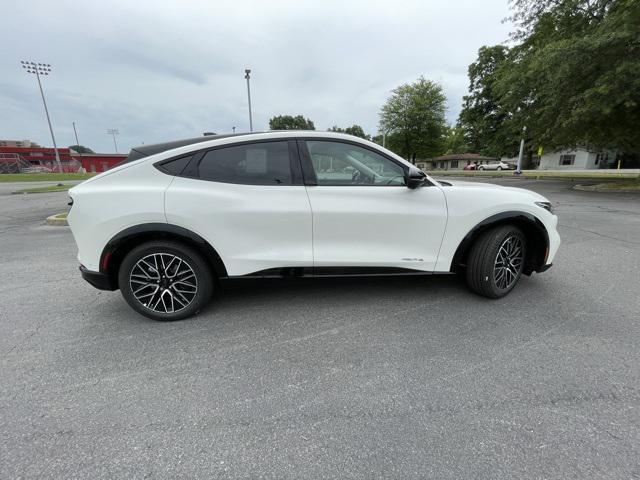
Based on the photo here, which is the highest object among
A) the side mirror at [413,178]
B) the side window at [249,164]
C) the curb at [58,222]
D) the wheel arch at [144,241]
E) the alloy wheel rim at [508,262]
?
the side window at [249,164]

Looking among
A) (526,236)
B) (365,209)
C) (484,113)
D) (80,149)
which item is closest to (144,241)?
(365,209)

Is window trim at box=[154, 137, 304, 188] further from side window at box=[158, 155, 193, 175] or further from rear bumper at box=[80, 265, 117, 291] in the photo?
rear bumper at box=[80, 265, 117, 291]

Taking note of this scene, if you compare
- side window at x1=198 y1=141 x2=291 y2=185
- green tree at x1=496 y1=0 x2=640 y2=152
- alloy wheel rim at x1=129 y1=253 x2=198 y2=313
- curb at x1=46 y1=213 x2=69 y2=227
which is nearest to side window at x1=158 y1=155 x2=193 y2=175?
side window at x1=198 y1=141 x2=291 y2=185

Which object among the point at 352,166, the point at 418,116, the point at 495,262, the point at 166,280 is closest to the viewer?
the point at 166,280

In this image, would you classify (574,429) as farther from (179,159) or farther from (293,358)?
(179,159)

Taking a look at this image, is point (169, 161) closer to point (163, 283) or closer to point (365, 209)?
point (163, 283)

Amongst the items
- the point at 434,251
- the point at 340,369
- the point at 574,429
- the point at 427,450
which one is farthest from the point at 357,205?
the point at 574,429

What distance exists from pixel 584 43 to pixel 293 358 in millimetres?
15051

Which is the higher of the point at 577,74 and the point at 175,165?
the point at 577,74

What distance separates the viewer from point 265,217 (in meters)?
2.75

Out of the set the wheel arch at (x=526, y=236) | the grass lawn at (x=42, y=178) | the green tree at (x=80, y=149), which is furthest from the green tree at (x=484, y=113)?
the green tree at (x=80, y=149)

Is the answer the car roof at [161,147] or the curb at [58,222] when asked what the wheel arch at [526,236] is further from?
the curb at [58,222]

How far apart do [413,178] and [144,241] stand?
2504mm

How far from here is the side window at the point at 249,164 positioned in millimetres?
2783
